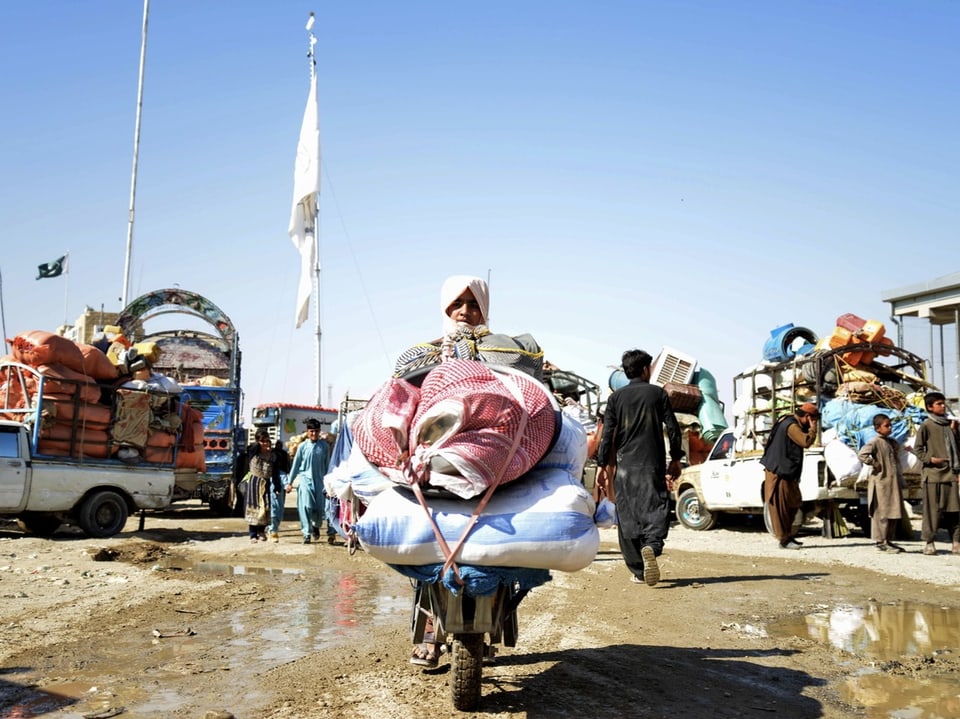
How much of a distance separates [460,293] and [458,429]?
1.37 m

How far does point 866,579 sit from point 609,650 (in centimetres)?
460

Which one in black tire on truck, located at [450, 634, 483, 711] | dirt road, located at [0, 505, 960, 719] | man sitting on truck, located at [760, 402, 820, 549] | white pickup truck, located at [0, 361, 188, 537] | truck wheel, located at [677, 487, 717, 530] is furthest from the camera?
truck wheel, located at [677, 487, 717, 530]

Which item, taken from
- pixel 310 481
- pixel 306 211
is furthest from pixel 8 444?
pixel 306 211

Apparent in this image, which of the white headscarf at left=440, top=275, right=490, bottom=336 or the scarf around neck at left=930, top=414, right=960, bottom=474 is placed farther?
the scarf around neck at left=930, top=414, right=960, bottom=474

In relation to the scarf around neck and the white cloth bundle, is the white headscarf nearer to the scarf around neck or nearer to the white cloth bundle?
the white cloth bundle

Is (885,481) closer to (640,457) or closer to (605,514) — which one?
(640,457)

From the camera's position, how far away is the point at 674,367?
22500 millimetres

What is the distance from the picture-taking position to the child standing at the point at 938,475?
11625 millimetres

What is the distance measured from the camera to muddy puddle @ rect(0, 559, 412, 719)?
4.57 meters

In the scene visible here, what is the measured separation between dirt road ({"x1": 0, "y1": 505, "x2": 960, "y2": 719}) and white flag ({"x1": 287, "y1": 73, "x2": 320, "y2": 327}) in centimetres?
2046

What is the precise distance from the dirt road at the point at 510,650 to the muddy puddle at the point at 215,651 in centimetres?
2

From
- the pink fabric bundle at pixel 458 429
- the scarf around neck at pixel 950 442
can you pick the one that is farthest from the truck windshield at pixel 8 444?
the scarf around neck at pixel 950 442

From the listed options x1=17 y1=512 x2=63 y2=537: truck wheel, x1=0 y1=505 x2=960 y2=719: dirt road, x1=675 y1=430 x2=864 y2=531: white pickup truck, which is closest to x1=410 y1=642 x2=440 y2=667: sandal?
x1=0 y1=505 x2=960 y2=719: dirt road

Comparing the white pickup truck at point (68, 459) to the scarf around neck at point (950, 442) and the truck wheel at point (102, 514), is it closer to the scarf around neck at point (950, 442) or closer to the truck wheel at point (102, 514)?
the truck wheel at point (102, 514)
